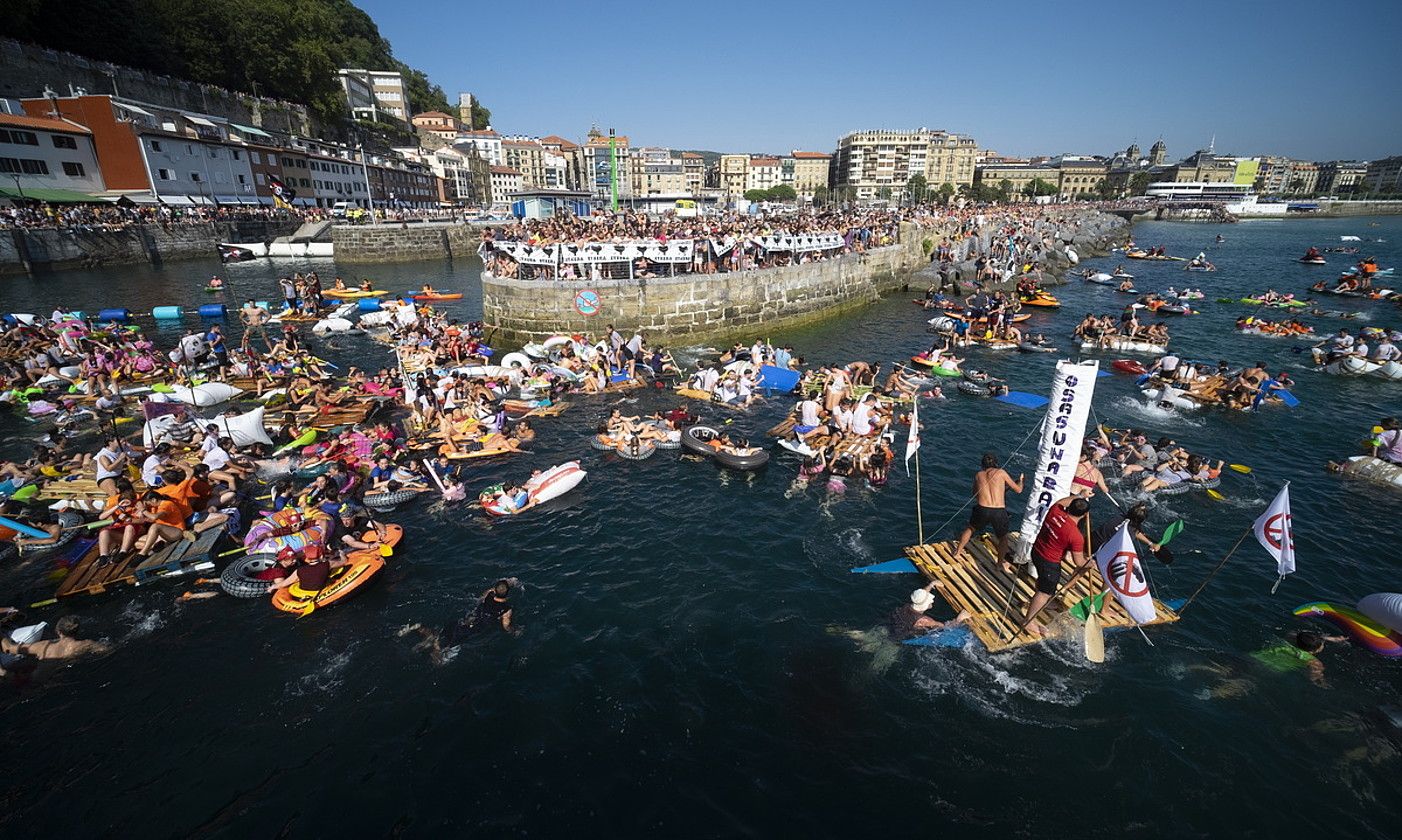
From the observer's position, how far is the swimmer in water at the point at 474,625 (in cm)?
983

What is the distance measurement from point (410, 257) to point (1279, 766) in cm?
6963

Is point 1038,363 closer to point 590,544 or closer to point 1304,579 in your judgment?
point 1304,579

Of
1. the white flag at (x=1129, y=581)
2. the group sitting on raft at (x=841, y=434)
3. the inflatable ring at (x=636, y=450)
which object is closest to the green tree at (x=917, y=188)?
the group sitting on raft at (x=841, y=434)

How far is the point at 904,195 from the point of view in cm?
16688

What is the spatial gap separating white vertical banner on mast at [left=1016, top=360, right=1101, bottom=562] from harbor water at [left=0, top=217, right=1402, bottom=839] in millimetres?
2330

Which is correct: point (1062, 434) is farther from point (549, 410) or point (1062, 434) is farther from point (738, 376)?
point (549, 410)

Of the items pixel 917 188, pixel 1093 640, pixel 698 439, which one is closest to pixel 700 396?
pixel 698 439

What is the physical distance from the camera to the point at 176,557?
11.4m

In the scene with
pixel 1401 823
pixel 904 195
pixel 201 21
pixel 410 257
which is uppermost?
pixel 201 21

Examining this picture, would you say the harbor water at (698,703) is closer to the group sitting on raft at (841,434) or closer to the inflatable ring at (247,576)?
the inflatable ring at (247,576)

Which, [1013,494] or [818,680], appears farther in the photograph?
[1013,494]

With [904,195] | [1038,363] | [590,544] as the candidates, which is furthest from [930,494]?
[904,195]

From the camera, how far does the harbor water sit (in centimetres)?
724

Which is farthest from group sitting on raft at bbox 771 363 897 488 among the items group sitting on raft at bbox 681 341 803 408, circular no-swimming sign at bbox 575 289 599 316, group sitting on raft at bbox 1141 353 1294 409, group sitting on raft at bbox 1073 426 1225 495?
circular no-swimming sign at bbox 575 289 599 316
